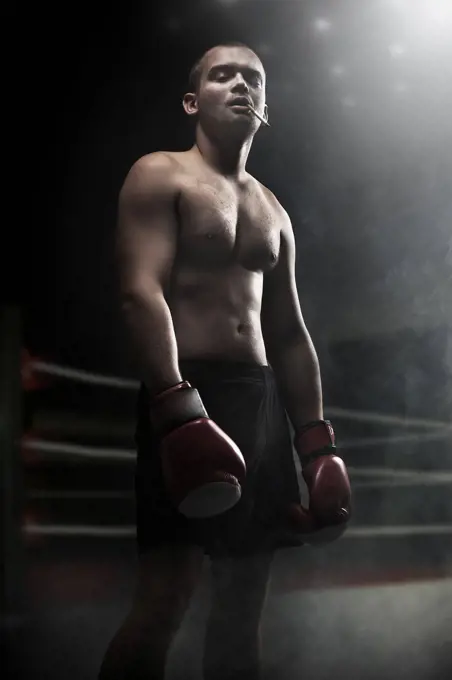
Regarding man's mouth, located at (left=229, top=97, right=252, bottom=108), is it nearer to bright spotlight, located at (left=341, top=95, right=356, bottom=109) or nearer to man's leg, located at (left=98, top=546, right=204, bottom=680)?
bright spotlight, located at (left=341, top=95, right=356, bottom=109)

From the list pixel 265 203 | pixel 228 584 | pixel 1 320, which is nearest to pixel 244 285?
pixel 265 203

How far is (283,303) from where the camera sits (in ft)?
5.38

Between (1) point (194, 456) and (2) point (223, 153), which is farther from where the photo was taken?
(2) point (223, 153)

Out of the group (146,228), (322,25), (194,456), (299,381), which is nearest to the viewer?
(194,456)

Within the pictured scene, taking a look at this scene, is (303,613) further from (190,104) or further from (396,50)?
(396,50)

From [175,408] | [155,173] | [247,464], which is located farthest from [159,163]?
[247,464]

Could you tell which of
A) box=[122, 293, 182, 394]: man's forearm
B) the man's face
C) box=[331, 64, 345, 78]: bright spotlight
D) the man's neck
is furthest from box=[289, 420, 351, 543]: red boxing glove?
box=[331, 64, 345, 78]: bright spotlight

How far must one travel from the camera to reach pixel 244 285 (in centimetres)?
155

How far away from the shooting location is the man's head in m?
1.63

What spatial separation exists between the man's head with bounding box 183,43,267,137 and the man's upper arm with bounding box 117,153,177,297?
6.3 inches

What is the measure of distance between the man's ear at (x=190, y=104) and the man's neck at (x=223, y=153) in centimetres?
3

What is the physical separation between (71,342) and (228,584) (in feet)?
1.69

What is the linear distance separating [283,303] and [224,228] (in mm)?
200

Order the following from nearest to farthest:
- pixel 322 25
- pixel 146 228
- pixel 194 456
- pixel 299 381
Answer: pixel 194 456 < pixel 146 228 < pixel 299 381 < pixel 322 25
